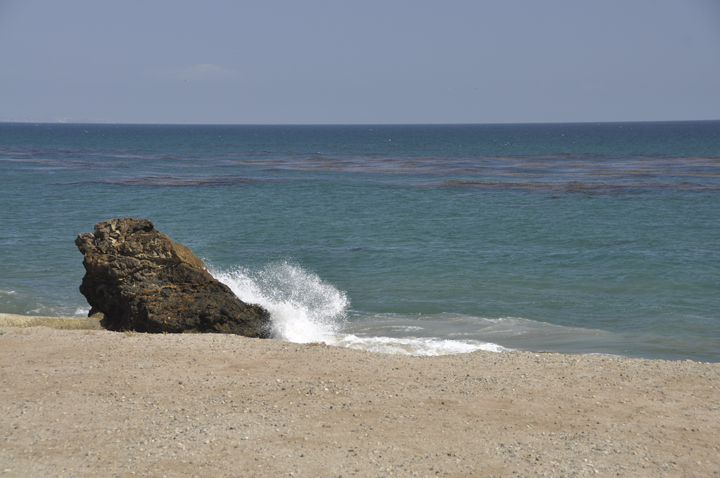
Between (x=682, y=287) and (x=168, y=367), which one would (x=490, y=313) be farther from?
(x=168, y=367)

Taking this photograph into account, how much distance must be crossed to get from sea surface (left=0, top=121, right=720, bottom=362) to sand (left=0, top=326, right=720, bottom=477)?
3.12m

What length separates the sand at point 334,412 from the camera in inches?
257

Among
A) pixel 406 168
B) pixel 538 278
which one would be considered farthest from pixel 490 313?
pixel 406 168

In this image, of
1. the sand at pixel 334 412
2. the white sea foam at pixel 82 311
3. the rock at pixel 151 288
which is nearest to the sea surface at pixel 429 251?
the white sea foam at pixel 82 311

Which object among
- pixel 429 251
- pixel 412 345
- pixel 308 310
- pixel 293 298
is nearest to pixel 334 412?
pixel 412 345

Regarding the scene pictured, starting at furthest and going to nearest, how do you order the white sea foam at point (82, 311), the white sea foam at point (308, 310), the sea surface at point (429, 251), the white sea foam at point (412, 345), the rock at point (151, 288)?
the white sea foam at point (82, 311), the sea surface at point (429, 251), the white sea foam at point (308, 310), the white sea foam at point (412, 345), the rock at point (151, 288)

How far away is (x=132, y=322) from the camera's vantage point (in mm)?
11828

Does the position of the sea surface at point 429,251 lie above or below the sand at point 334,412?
below

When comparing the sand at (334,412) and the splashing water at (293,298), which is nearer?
the sand at (334,412)

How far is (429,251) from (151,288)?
1211cm

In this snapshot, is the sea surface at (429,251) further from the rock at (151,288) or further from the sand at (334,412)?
the sand at (334,412)

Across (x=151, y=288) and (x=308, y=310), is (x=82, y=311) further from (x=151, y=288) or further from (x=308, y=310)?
(x=308, y=310)

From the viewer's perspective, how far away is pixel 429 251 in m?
22.1

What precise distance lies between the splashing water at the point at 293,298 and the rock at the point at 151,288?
34.5 inches
